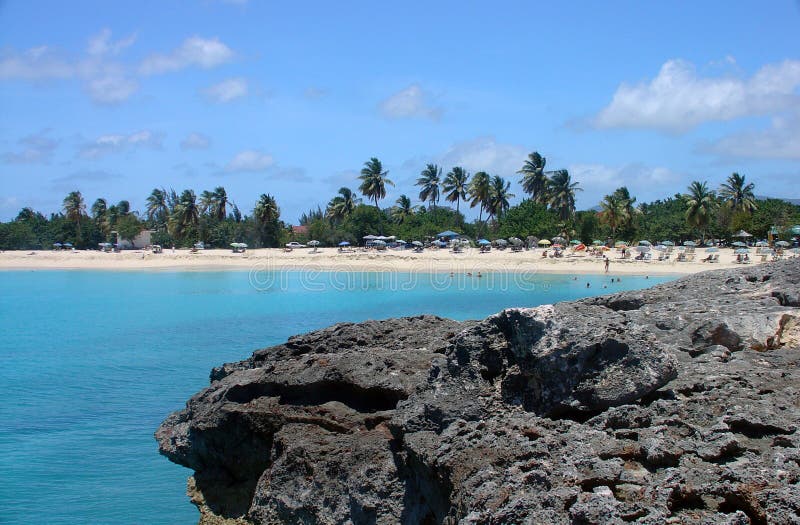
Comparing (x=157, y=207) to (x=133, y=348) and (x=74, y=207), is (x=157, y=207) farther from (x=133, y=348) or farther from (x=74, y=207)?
(x=133, y=348)

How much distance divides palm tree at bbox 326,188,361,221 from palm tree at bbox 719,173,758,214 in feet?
146

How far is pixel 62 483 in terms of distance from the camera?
11133mm

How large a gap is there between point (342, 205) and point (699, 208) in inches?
1753

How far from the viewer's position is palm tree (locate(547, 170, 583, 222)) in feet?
255

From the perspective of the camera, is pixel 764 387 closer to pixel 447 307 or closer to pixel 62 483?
pixel 62 483

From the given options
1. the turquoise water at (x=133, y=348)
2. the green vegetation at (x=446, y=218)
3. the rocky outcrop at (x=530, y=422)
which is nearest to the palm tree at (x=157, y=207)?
the green vegetation at (x=446, y=218)

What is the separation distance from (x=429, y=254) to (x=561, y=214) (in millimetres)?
20616

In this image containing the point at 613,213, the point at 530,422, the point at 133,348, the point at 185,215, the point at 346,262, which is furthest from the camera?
the point at 185,215

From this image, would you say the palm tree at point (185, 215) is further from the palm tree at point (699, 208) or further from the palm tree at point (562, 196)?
the palm tree at point (699, 208)

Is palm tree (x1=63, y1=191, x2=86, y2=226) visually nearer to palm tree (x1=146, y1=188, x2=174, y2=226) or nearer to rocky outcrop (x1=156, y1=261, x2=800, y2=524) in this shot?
palm tree (x1=146, y1=188, x2=174, y2=226)

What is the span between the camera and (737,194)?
72.8 meters

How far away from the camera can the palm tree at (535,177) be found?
272ft

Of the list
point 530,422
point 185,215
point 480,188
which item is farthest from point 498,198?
point 530,422

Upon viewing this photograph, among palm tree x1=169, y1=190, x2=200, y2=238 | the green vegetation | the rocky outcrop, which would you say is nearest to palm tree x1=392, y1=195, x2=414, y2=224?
the green vegetation
